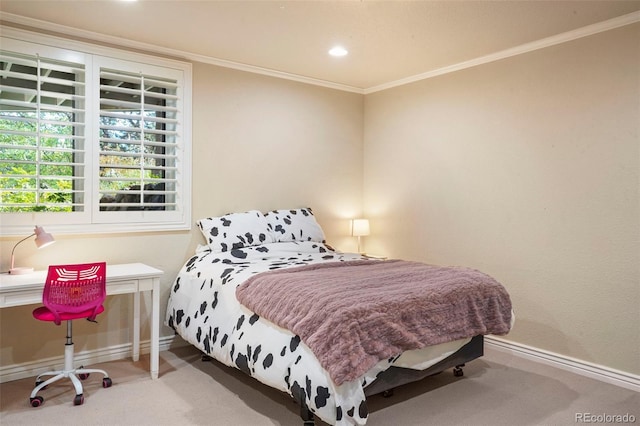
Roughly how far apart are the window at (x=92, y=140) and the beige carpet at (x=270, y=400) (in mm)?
1152

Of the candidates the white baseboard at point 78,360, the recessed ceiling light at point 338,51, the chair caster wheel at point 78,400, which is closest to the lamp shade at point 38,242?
the white baseboard at point 78,360

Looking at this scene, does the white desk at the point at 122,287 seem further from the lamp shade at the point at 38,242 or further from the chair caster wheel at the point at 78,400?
the chair caster wheel at the point at 78,400

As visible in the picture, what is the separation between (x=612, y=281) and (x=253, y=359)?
2482 millimetres

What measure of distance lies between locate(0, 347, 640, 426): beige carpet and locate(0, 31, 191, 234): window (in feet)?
3.78

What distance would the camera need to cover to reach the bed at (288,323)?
89.4 inches

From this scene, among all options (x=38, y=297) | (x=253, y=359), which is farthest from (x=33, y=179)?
(x=253, y=359)

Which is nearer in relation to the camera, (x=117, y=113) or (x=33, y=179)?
(x=33, y=179)

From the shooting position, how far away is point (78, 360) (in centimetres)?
347

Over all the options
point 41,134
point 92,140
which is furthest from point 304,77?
point 41,134

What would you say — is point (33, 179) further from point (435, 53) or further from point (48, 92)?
point (435, 53)

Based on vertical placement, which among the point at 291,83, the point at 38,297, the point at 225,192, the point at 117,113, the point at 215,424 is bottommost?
the point at 215,424

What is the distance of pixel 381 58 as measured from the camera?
159 inches

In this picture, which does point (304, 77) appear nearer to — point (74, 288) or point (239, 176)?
point (239, 176)

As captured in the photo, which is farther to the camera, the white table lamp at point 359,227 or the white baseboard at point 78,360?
the white table lamp at point 359,227
